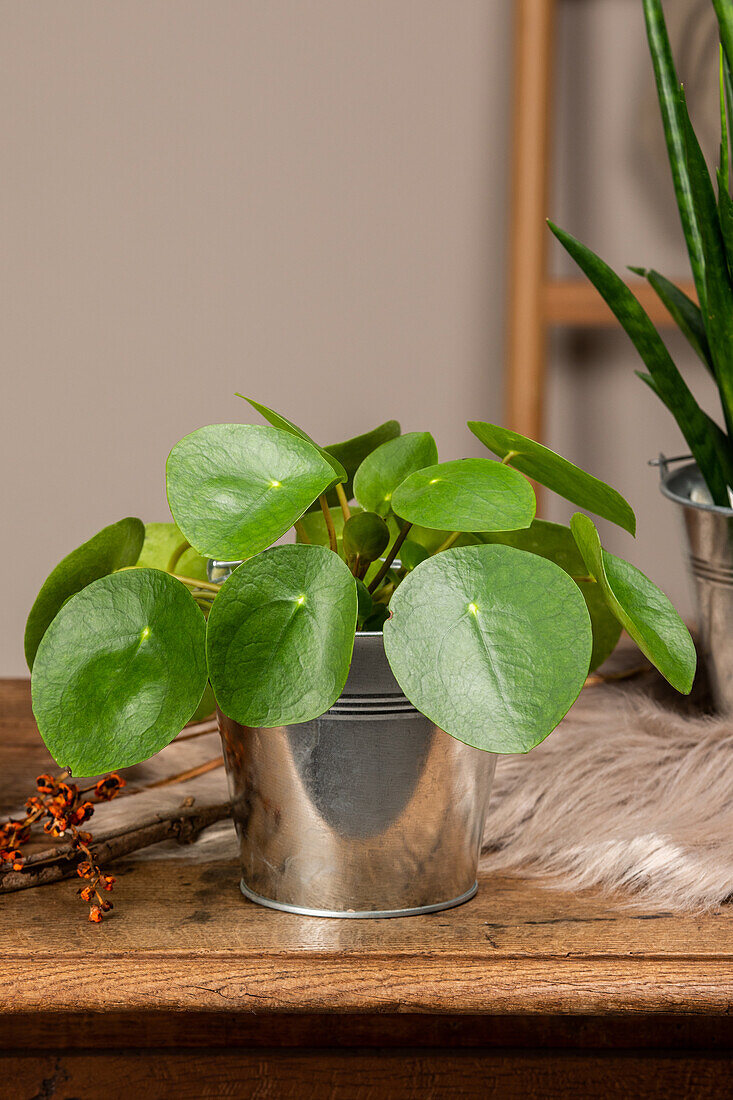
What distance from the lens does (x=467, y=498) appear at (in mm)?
390

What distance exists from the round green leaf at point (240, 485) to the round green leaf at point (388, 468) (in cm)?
6

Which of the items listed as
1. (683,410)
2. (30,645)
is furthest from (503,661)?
(683,410)

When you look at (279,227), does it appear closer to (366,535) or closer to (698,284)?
(698,284)

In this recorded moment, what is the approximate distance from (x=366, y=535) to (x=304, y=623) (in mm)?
64

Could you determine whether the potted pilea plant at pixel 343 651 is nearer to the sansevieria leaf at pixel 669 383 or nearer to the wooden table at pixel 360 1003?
the wooden table at pixel 360 1003

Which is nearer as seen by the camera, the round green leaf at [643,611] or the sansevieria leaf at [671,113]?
the round green leaf at [643,611]

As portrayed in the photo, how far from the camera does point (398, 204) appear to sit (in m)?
1.56

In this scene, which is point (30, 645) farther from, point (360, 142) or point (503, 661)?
point (360, 142)

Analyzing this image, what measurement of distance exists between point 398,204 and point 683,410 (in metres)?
1.03

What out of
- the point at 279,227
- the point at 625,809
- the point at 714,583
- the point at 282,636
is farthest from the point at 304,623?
the point at 279,227

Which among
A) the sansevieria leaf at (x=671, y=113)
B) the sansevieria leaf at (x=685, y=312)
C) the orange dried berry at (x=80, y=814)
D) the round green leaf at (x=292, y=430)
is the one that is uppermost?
the sansevieria leaf at (x=671, y=113)

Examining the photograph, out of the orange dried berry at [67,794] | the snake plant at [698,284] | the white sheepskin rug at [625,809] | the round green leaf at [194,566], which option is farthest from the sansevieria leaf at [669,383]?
the orange dried berry at [67,794]

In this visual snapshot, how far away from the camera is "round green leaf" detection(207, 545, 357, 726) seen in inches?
15.1

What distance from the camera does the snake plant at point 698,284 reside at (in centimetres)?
60
